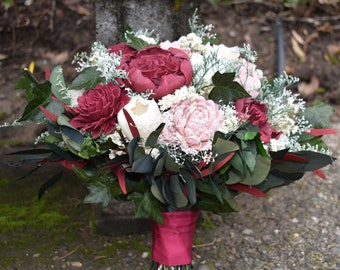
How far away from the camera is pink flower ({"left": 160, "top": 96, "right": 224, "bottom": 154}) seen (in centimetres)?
185

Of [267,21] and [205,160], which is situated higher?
[205,160]

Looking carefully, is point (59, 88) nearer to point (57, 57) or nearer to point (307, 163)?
point (307, 163)

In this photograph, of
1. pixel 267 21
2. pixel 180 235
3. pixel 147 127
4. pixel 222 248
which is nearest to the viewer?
pixel 147 127

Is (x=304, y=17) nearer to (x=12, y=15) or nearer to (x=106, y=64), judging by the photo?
(x=12, y=15)

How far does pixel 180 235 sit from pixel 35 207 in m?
0.99

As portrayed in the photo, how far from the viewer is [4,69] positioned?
4.05m

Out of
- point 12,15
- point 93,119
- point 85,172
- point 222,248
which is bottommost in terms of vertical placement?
point 222,248

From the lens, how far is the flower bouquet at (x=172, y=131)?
1.87 m

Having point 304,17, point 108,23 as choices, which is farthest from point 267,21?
point 108,23

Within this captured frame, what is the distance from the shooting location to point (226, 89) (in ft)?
6.36

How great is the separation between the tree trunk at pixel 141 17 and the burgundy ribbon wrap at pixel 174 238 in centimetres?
89

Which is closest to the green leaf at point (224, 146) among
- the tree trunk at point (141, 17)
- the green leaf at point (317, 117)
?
the green leaf at point (317, 117)

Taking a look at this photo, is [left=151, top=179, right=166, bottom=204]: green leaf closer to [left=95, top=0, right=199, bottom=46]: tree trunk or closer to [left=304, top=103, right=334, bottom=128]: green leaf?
[left=304, top=103, right=334, bottom=128]: green leaf

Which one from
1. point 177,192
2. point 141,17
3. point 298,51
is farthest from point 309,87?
point 177,192
